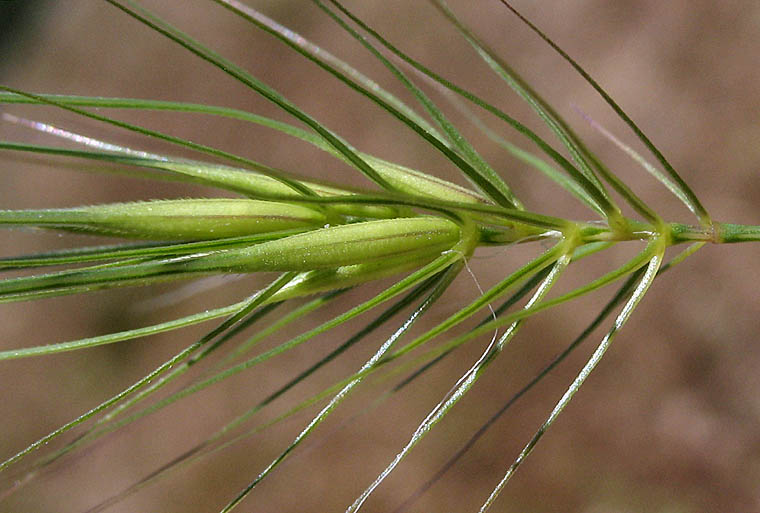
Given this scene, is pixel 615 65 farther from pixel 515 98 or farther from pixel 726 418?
pixel 726 418

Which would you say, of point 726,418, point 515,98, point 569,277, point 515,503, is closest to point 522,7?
point 515,98

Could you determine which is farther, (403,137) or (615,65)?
(403,137)

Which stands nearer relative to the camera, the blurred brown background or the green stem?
the green stem

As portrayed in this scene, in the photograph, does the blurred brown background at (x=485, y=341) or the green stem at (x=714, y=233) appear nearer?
the green stem at (x=714, y=233)

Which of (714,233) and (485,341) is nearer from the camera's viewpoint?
(714,233)

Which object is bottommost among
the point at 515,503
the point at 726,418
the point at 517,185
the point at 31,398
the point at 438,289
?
the point at 726,418

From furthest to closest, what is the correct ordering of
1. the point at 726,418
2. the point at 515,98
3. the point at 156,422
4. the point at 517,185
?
the point at 156,422
the point at 515,98
the point at 517,185
the point at 726,418

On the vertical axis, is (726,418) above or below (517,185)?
below

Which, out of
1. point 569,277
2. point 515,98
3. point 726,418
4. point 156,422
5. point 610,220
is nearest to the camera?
point 610,220
